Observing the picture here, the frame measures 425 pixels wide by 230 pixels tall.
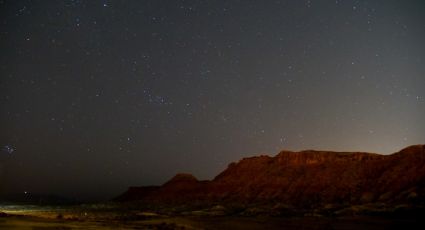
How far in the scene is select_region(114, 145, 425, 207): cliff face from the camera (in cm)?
7481

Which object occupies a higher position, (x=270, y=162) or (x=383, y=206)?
(x=270, y=162)

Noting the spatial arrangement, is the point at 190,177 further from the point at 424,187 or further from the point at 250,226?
the point at 250,226

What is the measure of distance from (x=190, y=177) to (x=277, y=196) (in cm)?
5093

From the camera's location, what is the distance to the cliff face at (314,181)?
74812 mm

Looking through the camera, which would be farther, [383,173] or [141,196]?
[141,196]

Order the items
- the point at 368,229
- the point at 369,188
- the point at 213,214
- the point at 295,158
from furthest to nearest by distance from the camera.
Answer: the point at 295,158
the point at 369,188
the point at 213,214
the point at 368,229

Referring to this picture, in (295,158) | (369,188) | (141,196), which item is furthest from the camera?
(141,196)

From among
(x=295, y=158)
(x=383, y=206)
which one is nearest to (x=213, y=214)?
(x=383, y=206)

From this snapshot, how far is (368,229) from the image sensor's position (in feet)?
129

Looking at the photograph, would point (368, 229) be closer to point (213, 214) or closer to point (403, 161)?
point (213, 214)

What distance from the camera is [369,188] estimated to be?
78562 millimetres

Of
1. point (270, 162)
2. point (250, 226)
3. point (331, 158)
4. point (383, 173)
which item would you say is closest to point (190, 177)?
point (270, 162)

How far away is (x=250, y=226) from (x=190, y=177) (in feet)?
322

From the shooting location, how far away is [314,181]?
9338 centimetres
